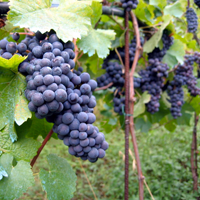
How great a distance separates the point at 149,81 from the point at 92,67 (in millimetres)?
471

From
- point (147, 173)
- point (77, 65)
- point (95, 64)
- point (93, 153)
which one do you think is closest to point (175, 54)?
point (95, 64)

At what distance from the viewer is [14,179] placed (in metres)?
0.78

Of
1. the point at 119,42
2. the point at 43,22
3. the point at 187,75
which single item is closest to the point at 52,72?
the point at 43,22

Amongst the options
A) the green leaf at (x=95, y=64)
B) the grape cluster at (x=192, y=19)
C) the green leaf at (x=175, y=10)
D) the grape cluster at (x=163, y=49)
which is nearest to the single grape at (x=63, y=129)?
the green leaf at (x=95, y=64)

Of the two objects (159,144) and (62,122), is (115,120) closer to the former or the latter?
(62,122)

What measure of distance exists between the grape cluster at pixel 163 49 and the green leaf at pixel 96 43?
2.01ft

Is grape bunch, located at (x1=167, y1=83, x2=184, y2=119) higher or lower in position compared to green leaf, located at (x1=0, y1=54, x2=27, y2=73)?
lower

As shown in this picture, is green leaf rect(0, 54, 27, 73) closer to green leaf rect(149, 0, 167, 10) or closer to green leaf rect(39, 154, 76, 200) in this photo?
green leaf rect(39, 154, 76, 200)

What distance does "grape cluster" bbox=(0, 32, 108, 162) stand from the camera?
2.10 feet

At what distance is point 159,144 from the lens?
3.49 metres

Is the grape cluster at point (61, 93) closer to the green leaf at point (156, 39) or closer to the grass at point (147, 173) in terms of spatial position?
the green leaf at point (156, 39)

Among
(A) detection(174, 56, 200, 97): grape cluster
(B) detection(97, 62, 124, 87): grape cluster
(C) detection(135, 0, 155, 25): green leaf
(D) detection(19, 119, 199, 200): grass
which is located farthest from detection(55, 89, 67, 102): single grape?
(D) detection(19, 119, 199, 200): grass

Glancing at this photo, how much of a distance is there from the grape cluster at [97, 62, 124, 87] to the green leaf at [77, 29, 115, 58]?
375 mm

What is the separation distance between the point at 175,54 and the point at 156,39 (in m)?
0.21
